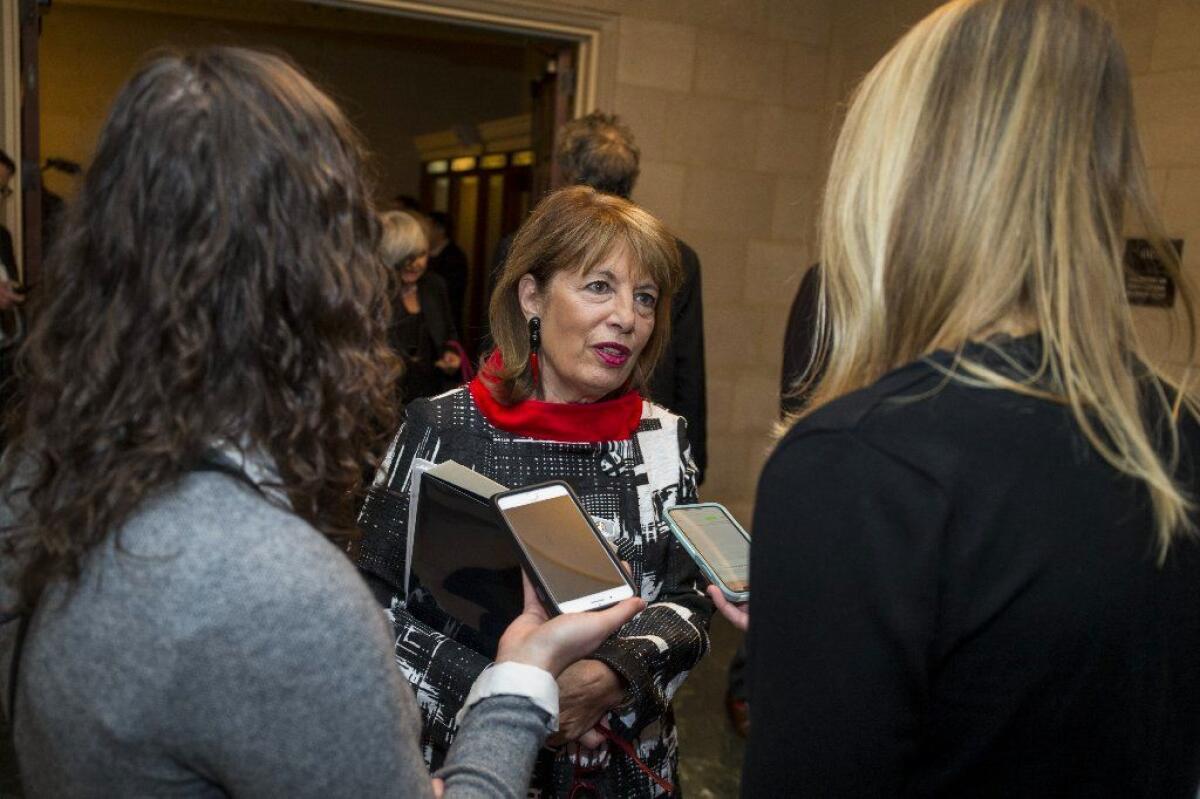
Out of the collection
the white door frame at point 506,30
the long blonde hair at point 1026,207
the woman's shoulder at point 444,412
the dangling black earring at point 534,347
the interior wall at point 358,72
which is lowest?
the woman's shoulder at point 444,412

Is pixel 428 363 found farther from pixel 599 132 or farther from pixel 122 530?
pixel 122 530

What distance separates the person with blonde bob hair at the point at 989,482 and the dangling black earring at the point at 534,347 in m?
0.99

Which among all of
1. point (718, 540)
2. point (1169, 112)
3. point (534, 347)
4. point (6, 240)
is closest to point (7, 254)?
point (6, 240)

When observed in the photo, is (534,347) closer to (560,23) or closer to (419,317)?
(419,317)

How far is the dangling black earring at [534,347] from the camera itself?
1.78 metres

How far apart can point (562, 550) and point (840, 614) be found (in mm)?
551

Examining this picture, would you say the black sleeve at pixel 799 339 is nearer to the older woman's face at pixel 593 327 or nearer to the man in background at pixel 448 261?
the older woman's face at pixel 593 327

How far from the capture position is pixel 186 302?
0.74m

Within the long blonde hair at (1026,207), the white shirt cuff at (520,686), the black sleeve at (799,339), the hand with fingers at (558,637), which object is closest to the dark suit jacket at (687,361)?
the black sleeve at (799,339)

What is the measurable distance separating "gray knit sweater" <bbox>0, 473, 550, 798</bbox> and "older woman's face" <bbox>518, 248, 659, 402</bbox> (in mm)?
1004

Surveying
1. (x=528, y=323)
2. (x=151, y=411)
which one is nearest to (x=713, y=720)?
(x=528, y=323)

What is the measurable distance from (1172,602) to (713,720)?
2655 mm

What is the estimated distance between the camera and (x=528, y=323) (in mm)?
1802

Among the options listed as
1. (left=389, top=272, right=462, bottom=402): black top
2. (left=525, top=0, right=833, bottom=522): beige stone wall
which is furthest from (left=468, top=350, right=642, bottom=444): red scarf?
(left=525, top=0, right=833, bottom=522): beige stone wall
